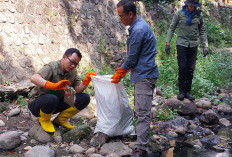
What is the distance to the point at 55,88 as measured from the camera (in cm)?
352

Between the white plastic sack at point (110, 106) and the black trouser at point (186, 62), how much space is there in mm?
2177

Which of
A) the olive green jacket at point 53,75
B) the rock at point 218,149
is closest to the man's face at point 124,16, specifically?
the olive green jacket at point 53,75

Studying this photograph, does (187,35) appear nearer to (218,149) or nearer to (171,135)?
(171,135)

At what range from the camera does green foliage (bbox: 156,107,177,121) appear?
528cm

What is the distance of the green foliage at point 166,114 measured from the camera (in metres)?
5.28

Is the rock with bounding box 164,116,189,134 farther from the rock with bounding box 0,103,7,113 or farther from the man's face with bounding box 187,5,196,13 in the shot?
the rock with bounding box 0,103,7,113

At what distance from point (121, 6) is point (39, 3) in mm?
3769

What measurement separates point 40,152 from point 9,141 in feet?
1.53

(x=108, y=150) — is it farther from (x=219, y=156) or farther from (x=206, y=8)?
(x=206, y=8)

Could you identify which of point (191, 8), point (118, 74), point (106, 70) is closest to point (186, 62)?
point (191, 8)

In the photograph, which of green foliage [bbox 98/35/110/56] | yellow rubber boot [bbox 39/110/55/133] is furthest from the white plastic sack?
green foliage [bbox 98/35/110/56]

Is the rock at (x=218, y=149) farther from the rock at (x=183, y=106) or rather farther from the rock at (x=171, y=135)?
the rock at (x=183, y=106)

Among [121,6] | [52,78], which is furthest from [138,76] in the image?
[52,78]

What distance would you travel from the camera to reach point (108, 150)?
3676 millimetres
